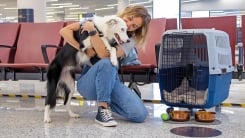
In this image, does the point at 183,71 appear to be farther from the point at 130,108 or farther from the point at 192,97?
the point at 130,108

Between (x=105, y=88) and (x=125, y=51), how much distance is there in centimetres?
36

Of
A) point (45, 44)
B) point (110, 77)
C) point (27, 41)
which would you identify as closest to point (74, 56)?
point (110, 77)

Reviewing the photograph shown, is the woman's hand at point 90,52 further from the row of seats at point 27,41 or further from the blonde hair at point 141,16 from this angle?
the row of seats at point 27,41

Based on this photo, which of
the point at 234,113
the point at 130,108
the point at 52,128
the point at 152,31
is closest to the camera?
the point at 52,128

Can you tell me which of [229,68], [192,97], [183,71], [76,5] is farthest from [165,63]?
[76,5]

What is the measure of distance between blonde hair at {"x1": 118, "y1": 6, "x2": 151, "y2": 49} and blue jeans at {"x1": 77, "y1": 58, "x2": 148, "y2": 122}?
33 cm

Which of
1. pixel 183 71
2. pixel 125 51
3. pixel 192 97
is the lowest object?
pixel 192 97

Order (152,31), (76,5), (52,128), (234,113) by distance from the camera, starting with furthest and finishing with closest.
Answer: (76,5), (152,31), (234,113), (52,128)

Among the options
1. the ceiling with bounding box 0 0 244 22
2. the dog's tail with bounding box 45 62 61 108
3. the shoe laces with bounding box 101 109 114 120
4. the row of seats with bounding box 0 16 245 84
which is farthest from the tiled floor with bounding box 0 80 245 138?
the ceiling with bounding box 0 0 244 22

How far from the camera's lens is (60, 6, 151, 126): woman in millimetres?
2434

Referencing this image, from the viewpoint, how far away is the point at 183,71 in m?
2.67

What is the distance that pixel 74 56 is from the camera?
100 inches

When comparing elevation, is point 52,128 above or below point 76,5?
below

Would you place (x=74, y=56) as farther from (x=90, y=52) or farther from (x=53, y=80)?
(x=53, y=80)
